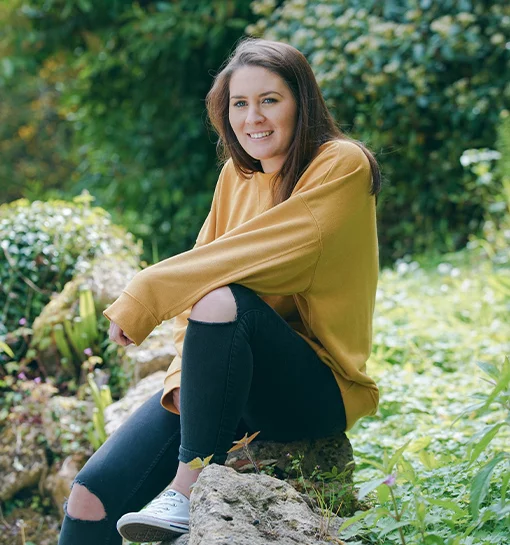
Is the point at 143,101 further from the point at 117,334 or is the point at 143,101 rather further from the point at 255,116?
the point at 117,334

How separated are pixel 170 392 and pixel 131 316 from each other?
1.21 feet

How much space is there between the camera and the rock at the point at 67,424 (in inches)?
141

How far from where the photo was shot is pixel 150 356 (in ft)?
12.1

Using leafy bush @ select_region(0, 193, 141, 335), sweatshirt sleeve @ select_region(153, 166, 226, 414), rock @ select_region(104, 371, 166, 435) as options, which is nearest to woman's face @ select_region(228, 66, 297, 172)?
sweatshirt sleeve @ select_region(153, 166, 226, 414)

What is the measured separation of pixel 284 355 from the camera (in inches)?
85.7

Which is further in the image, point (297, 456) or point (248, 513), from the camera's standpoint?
point (297, 456)

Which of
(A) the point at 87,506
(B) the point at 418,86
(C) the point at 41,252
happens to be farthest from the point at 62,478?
(B) the point at 418,86

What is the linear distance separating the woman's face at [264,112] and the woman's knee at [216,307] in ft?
1.86

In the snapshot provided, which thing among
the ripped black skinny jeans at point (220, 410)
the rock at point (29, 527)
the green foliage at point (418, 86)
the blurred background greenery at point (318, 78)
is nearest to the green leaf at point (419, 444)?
the ripped black skinny jeans at point (220, 410)

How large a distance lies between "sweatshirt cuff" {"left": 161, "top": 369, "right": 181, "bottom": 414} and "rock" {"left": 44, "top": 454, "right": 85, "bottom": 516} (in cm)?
118

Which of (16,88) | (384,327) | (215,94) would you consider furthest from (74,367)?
(16,88)

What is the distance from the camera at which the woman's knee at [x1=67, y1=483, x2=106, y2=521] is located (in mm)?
2332

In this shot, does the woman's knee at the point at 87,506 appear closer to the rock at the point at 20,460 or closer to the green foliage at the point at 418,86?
the rock at the point at 20,460

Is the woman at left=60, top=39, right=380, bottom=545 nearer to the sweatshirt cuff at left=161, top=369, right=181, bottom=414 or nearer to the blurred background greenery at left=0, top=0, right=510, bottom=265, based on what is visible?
the sweatshirt cuff at left=161, top=369, right=181, bottom=414
